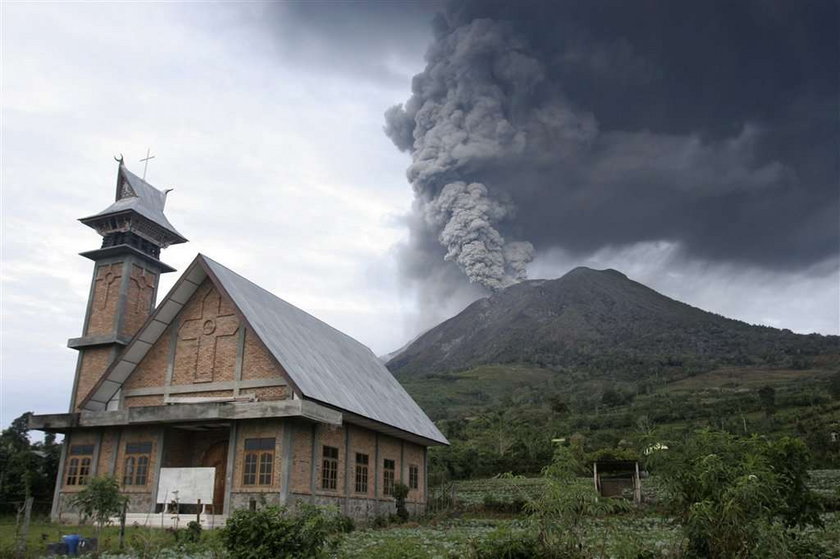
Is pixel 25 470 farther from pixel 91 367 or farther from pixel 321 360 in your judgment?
pixel 321 360

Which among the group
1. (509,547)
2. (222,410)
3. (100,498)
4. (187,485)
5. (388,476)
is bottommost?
(509,547)

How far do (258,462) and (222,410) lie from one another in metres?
1.91

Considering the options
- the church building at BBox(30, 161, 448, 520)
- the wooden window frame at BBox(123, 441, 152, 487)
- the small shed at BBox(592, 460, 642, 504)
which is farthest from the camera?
the small shed at BBox(592, 460, 642, 504)

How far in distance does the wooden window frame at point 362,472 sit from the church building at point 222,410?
0.28 ft

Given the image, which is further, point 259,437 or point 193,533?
point 259,437

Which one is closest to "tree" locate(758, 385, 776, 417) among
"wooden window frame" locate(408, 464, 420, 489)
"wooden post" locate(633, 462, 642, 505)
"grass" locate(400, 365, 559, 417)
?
"grass" locate(400, 365, 559, 417)

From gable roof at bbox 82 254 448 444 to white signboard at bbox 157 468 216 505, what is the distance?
12.3 ft

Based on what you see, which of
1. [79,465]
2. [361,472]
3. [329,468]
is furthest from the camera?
[361,472]

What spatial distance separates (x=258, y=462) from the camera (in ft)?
67.9

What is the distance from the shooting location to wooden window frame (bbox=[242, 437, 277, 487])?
2045cm

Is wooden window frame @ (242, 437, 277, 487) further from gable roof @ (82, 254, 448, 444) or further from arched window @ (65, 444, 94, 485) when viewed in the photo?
arched window @ (65, 444, 94, 485)

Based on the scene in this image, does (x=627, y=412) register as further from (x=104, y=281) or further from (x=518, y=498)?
(x=104, y=281)

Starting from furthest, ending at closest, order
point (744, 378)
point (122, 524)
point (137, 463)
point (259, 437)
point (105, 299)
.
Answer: point (744, 378) → point (105, 299) → point (137, 463) → point (259, 437) → point (122, 524)

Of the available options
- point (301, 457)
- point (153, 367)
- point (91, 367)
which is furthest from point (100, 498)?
point (91, 367)
